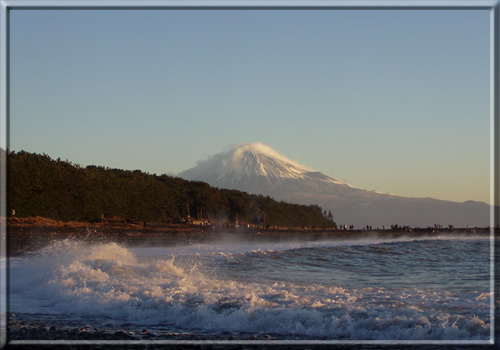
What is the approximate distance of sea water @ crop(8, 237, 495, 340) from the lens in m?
10.7

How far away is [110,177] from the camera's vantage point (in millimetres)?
67250

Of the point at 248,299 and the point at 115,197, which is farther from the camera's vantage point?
the point at 115,197

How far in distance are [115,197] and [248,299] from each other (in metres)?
53.9

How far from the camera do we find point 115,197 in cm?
6481

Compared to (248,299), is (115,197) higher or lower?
higher

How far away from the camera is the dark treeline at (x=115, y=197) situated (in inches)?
2096

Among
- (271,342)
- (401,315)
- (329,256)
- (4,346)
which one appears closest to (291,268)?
(329,256)

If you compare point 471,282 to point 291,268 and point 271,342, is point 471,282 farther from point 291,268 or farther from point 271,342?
point 271,342

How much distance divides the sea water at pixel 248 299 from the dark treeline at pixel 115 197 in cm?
1991

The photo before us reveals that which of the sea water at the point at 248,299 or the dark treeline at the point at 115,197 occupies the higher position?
the dark treeline at the point at 115,197

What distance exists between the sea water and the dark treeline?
1991 cm

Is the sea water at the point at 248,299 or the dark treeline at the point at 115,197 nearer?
the sea water at the point at 248,299

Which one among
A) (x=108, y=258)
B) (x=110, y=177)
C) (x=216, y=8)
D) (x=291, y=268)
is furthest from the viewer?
(x=110, y=177)

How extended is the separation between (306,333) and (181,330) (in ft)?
7.08
